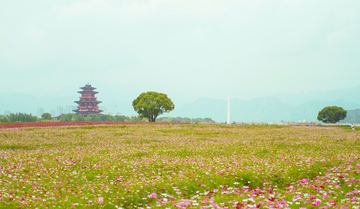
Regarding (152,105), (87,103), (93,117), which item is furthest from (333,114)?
(87,103)

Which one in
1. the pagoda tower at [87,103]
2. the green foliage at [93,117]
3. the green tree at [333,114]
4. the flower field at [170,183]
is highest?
the pagoda tower at [87,103]

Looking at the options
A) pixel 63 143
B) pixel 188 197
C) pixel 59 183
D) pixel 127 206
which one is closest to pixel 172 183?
pixel 188 197

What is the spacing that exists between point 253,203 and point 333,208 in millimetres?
2488

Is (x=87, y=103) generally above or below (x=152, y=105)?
above

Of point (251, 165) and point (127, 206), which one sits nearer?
point (127, 206)

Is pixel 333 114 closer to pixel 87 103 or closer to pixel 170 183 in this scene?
pixel 170 183

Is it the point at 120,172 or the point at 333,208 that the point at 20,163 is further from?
the point at 333,208

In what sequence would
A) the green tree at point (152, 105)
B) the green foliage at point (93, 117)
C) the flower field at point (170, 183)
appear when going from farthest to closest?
the green foliage at point (93, 117)
the green tree at point (152, 105)
the flower field at point (170, 183)

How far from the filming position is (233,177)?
12938 mm

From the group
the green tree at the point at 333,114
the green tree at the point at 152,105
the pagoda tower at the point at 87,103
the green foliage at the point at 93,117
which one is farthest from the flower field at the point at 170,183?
the pagoda tower at the point at 87,103

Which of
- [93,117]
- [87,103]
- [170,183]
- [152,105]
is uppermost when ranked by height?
[87,103]

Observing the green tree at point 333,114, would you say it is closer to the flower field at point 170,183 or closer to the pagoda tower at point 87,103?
the flower field at point 170,183

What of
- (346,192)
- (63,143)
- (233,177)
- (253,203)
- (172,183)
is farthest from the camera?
(63,143)

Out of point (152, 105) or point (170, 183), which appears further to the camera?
point (152, 105)
